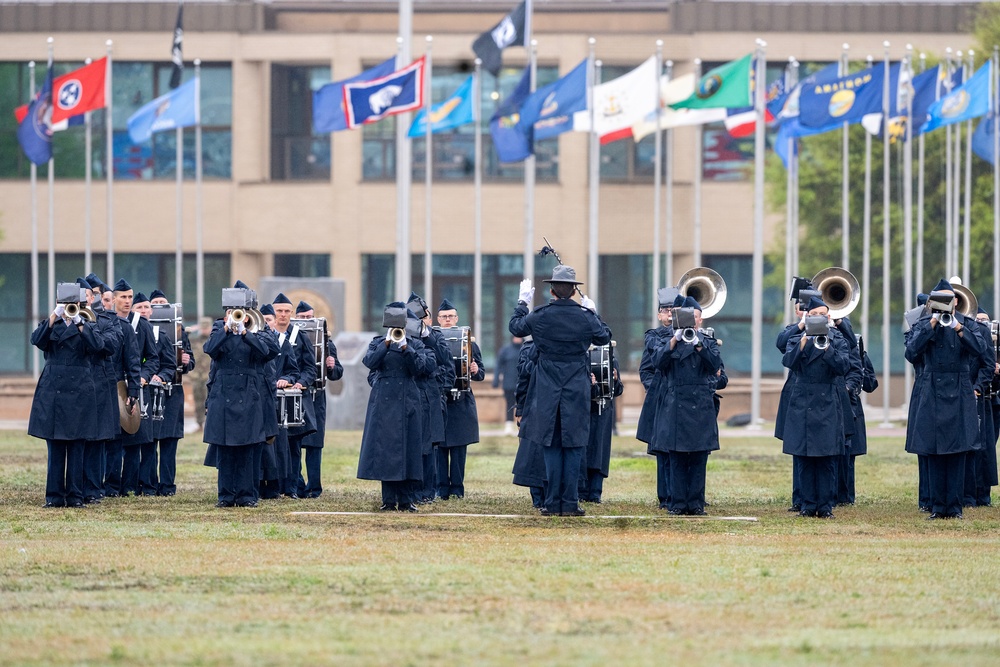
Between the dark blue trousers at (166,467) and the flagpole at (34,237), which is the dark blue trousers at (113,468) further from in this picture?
the flagpole at (34,237)

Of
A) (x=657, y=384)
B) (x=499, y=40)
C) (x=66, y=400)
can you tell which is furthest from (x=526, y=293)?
(x=499, y=40)

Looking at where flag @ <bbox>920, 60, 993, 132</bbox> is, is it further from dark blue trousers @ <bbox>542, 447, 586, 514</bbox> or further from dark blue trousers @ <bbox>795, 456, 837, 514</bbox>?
dark blue trousers @ <bbox>542, 447, 586, 514</bbox>

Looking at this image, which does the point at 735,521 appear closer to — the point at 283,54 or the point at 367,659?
the point at 367,659

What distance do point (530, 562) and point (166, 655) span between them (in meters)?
3.78

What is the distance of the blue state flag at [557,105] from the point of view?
98.1 ft

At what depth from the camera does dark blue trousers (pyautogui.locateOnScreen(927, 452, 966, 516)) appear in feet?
50.7

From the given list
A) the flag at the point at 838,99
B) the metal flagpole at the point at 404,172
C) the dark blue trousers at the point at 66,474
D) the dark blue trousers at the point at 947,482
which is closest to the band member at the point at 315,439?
the dark blue trousers at the point at 66,474

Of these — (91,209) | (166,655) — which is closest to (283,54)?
(91,209)

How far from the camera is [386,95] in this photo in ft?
97.5

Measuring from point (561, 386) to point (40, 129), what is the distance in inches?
827

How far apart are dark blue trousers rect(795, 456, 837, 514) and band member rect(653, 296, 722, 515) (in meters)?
0.81

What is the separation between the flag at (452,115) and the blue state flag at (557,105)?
4.21 feet

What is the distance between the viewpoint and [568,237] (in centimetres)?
4181

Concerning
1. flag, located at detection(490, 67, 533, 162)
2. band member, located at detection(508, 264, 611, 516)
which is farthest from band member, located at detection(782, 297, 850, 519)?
flag, located at detection(490, 67, 533, 162)
